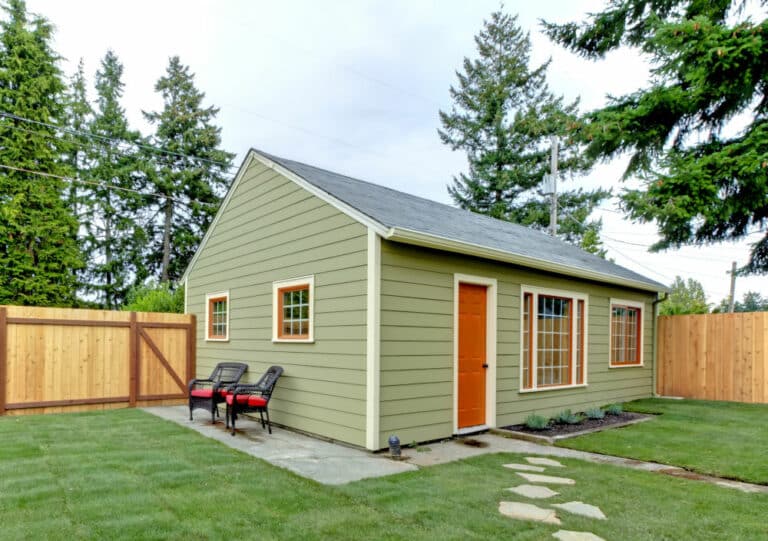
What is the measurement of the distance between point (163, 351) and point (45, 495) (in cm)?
566

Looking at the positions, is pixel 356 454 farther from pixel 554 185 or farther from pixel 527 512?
pixel 554 185

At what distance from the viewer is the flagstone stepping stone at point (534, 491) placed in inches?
162

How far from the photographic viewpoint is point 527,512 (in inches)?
147

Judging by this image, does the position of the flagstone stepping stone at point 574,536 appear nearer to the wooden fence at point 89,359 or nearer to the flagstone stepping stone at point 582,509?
the flagstone stepping stone at point 582,509

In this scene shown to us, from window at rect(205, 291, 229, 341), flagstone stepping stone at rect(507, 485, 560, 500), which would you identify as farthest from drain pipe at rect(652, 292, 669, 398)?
window at rect(205, 291, 229, 341)

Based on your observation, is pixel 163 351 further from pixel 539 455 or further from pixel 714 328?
pixel 714 328

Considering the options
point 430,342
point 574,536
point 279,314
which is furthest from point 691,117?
point 574,536

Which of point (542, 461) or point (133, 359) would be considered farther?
point (133, 359)

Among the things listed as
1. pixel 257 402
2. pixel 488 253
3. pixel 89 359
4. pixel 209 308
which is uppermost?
pixel 488 253

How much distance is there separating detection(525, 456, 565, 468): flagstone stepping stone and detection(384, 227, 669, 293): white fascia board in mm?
2479

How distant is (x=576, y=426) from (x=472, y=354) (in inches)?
78.4

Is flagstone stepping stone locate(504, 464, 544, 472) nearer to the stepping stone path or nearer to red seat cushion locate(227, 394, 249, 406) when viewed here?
the stepping stone path

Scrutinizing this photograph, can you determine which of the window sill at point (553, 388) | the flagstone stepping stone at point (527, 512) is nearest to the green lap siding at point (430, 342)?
the window sill at point (553, 388)

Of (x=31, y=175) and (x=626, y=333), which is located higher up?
(x=31, y=175)
